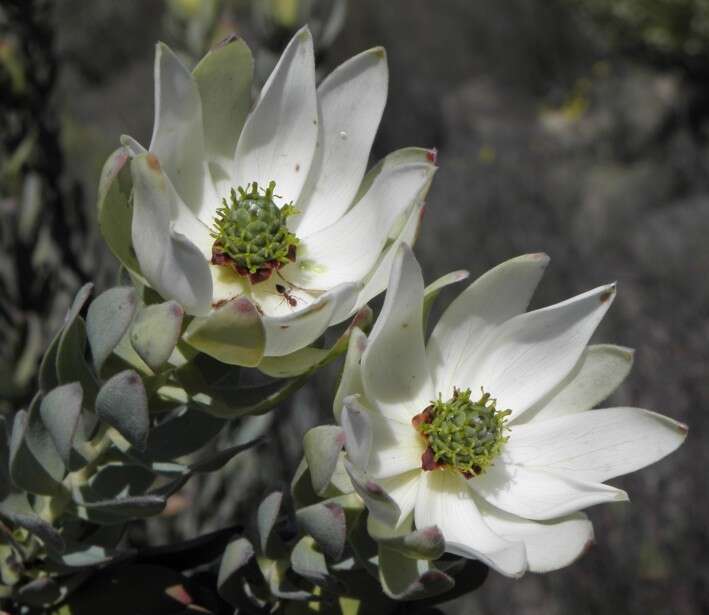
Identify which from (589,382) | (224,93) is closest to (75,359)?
(224,93)

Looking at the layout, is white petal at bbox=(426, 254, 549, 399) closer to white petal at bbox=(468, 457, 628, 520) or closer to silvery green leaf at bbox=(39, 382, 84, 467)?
white petal at bbox=(468, 457, 628, 520)

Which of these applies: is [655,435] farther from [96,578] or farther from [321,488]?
[96,578]

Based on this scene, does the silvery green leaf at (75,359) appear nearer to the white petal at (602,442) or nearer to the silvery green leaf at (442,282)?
the silvery green leaf at (442,282)

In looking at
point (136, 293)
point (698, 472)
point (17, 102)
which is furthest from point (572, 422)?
point (698, 472)

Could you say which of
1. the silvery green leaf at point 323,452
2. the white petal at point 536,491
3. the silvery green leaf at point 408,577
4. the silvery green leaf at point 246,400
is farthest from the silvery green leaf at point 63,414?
the white petal at point 536,491

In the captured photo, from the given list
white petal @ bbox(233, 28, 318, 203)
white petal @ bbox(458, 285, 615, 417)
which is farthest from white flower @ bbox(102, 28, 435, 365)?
white petal @ bbox(458, 285, 615, 417)

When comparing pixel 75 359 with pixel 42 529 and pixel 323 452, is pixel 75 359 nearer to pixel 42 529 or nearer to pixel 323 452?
pixel 42 529
